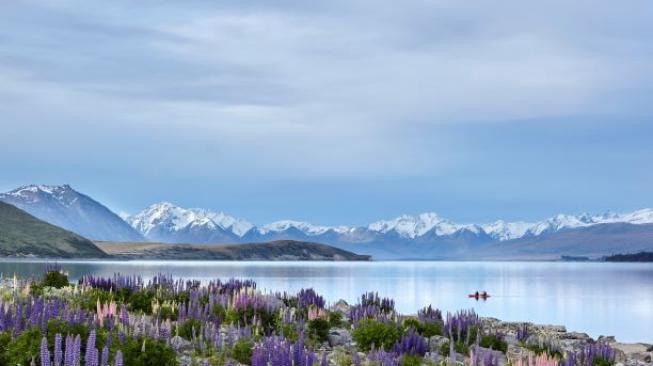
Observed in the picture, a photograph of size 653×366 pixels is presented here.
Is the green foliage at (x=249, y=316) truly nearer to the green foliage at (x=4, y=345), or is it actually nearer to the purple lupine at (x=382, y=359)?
the purple lupine at (x=382, y=359)

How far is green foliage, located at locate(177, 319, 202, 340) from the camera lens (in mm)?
21938

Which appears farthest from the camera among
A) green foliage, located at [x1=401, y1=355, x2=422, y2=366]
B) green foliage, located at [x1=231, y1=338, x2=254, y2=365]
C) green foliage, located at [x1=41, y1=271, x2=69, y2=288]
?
green foliage, located at [x1=41, y1=271, x2=69, y2=288]

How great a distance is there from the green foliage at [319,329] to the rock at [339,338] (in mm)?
200

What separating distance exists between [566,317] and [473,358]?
6573 centimetres

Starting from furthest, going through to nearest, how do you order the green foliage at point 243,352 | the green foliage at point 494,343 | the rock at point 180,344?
the green foliage at point 494,343
the rock at point 180,344
the green foliage at point 243,352

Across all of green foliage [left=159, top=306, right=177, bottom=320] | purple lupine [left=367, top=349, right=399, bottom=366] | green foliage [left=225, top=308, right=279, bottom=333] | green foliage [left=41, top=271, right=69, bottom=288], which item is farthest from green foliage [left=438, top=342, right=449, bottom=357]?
green foliage [left=41, top=271, right=69, bottom=288]

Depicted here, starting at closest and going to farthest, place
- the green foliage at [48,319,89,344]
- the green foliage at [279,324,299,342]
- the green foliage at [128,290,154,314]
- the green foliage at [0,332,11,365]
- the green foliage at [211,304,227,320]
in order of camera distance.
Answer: the green foliage at [0,332,11,365] < the green foliage at [48,319,89,344] < the green foliage at [279,324,299,342] < the green foliage at [211,304,227,320] < the green foliage at [128,290,154,314]

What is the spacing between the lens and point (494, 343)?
85.9ft

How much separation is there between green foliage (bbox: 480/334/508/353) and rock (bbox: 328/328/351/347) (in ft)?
13.3

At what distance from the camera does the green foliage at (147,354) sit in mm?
15812

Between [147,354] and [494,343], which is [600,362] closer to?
[494,343]

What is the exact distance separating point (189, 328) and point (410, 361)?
658 cm

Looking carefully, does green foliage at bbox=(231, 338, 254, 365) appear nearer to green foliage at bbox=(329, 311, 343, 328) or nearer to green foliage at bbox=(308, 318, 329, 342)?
green foliage at bbox=(308, 318, 329, 342)

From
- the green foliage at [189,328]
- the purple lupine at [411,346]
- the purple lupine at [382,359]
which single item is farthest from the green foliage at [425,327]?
the purple lupine at [382,359]
